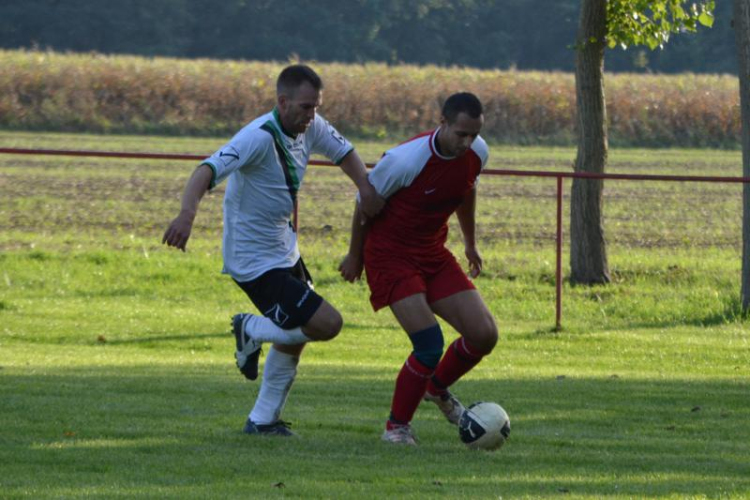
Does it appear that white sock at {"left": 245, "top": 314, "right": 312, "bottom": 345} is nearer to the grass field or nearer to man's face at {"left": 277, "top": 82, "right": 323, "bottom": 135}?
the grass field

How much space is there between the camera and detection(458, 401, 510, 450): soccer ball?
779 cm

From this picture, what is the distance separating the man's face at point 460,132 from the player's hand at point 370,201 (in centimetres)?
47

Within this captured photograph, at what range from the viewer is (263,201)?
7.70 metres

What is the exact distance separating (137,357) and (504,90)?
35932mm

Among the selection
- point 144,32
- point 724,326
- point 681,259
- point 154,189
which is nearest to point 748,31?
point 724,326

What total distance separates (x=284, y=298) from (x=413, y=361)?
2.70 ft

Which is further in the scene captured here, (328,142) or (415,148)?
(328,142)

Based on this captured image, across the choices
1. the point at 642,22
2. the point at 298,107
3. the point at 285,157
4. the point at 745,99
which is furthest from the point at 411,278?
the point at 642,22

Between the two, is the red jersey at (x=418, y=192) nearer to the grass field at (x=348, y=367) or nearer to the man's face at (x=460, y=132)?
the man's face at (x=460, y=132)

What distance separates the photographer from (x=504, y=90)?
47.7 metres

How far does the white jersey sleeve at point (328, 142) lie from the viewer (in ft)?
26.2

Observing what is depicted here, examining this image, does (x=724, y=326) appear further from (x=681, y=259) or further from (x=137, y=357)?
(x=137, y=357)

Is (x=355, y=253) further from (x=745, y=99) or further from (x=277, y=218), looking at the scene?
(x=745, y=99)

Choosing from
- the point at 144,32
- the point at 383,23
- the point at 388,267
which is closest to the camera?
the point at 388,267
